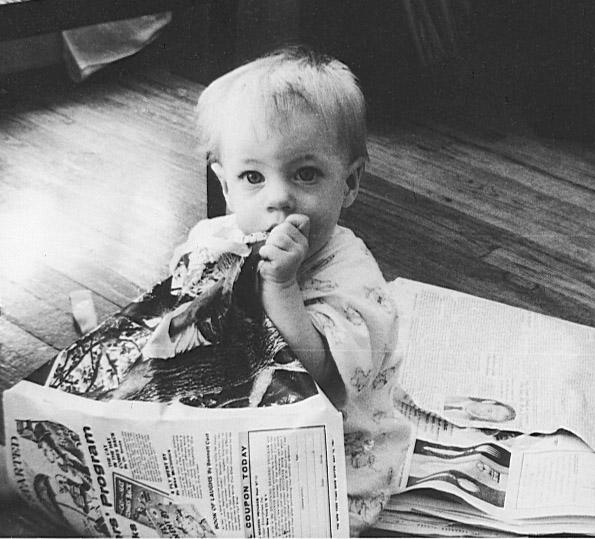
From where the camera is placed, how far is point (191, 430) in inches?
23.3

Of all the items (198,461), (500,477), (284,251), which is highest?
(284,251)

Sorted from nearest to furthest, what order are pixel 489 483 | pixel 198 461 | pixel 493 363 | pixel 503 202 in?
pixel 198 461
pixel 489 483
pixel 493 363
pixel 503 202

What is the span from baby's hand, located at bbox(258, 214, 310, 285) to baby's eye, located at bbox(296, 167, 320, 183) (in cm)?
3

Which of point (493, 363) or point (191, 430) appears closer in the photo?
point (191, 430)

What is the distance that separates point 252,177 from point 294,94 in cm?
7

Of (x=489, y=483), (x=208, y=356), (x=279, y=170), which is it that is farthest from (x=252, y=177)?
(x=489, y=483)

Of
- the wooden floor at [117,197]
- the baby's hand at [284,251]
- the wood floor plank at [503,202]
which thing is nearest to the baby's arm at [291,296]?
the baby's hand at [284,251]

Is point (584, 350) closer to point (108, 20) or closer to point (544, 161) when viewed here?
point (544, 161)

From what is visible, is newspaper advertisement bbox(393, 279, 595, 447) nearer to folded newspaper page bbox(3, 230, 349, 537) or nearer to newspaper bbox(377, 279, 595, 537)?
newspaper bbox(377, 279, 595, 537)

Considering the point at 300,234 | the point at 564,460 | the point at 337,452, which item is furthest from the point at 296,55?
the point at 564,460

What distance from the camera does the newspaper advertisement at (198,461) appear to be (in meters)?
0.59

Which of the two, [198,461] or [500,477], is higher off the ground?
[198,461]

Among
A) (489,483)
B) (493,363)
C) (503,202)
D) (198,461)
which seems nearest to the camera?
(198,461)

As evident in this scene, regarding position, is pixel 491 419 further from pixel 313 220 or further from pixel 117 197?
pixel 117 197
